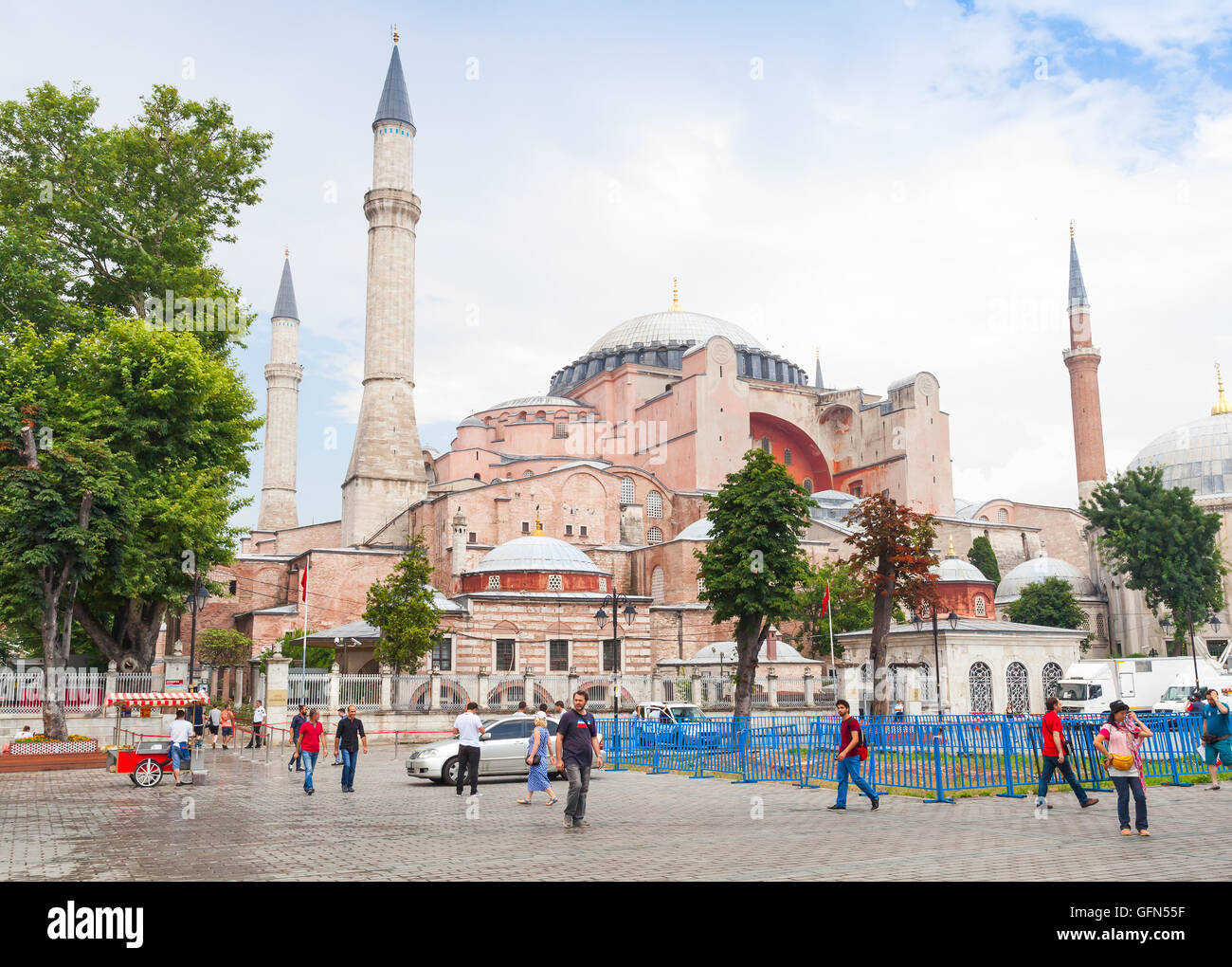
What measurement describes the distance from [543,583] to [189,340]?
17.4 m

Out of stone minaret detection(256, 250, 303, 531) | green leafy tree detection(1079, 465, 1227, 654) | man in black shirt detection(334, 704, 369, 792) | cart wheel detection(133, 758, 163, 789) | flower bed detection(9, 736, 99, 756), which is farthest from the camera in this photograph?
stone minaret detection(256, 250, 303, 531)

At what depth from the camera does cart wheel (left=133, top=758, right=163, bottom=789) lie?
16.2 metres

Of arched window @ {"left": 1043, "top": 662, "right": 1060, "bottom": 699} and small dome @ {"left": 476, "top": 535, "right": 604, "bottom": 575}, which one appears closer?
arched window @ {"left": 1043, "top": 662, "right": 1060, "bottom": 699}

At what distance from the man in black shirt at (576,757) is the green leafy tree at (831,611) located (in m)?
31.5

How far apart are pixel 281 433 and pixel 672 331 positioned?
82.8 feet

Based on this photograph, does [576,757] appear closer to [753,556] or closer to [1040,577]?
[753,556]

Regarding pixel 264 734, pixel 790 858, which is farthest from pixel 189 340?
pixel 790 858

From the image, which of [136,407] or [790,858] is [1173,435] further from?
[790,858]

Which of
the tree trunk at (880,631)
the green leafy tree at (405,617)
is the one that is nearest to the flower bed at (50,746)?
the green leafy tree at (405,617)

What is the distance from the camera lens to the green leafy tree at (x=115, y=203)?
25859 mm

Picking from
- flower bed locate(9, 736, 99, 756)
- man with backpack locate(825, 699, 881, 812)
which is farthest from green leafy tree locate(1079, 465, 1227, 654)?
flower bed locate(9, 736, 99, 756)

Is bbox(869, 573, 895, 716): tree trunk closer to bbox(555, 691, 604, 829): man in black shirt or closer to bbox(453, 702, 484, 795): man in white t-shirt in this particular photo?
bbox(453, 702, 484, 795): man in white t-shirt

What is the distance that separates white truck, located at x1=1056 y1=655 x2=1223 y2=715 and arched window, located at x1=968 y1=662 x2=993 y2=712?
7.28 ft
